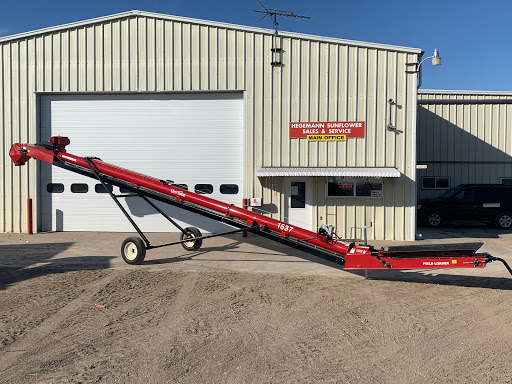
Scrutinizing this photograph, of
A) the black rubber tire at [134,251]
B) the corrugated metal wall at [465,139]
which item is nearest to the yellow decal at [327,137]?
the black rubber tire at [134,251]

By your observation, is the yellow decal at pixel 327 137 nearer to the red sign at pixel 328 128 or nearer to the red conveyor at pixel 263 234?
the red sign at pixel 328 128

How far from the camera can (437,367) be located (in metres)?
3.70

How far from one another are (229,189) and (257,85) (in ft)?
10.4

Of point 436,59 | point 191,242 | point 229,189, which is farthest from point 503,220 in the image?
point 191,242

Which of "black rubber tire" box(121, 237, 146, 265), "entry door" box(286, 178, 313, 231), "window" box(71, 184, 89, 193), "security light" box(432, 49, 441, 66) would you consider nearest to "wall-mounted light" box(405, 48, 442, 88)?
"security light" box(432, 49, 441, 66)

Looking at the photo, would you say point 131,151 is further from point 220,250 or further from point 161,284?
point 161,284

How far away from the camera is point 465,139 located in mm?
16281

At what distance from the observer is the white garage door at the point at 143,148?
38.0ft

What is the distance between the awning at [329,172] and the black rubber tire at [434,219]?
4.22 metres

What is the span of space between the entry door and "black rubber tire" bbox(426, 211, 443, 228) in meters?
5.38

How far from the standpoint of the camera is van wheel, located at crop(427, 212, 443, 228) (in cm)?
1377

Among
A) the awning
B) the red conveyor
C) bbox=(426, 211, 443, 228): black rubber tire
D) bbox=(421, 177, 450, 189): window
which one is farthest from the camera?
bbox=(421, 177, 450, 189): window

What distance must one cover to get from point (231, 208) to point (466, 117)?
1354 cm

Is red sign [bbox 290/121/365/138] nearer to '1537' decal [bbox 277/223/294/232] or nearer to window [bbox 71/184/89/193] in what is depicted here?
'1537' decal [bbox 277/223/294/232]
